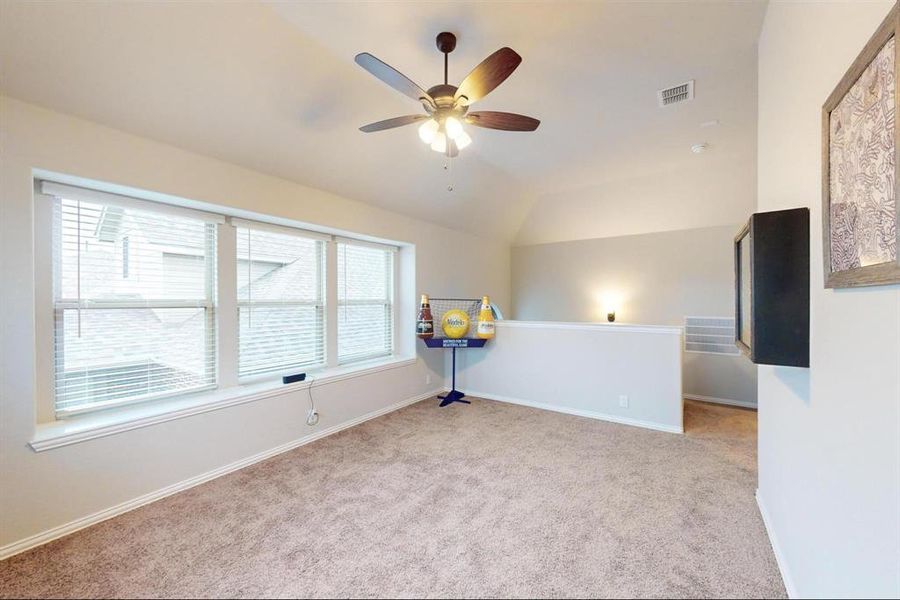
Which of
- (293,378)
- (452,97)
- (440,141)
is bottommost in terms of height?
(293,378)

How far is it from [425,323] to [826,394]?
346 cm

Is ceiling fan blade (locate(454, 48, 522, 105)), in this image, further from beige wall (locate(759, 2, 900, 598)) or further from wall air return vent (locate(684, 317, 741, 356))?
wall air return vent (locate(684, 317, 741, 356))

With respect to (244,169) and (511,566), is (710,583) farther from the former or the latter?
(244,169)

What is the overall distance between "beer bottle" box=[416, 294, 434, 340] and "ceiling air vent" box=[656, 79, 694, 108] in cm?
301

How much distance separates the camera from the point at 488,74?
1.80 m

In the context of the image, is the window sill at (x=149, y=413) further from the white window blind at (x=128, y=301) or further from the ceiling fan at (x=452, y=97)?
the ceiling fan at (x=452, y=97)

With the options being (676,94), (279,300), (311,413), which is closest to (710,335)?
(676,94)

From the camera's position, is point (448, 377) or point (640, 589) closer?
point (640, 589)

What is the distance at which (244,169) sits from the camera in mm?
2883

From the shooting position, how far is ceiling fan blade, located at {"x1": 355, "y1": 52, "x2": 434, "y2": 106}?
5.50 feet

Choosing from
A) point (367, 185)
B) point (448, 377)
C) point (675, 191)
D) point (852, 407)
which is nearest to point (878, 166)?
point (852, 407)

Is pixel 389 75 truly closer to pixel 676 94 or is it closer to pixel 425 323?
pixel 676 94

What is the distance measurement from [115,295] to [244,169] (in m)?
1.30

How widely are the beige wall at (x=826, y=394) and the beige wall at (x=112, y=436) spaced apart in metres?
3.36
